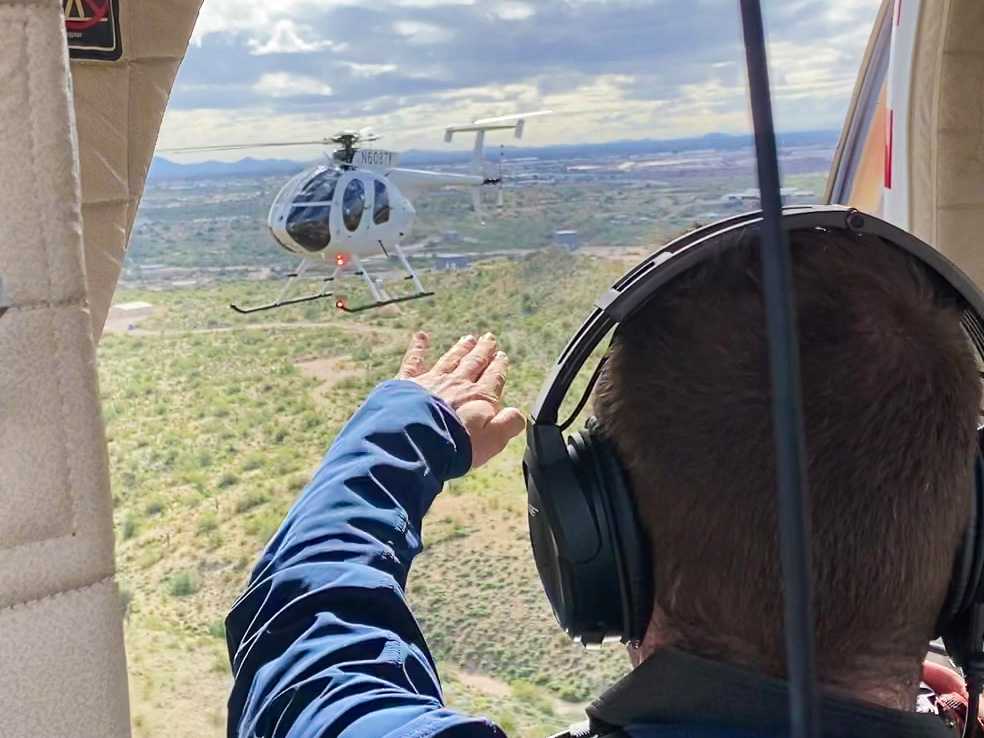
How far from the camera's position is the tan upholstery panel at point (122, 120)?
42.8 inches

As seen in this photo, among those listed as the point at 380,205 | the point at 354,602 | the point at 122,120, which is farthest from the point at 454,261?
the point at 380,205

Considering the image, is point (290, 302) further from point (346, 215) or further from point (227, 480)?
point (227, 480)

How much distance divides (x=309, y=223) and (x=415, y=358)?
8.62m

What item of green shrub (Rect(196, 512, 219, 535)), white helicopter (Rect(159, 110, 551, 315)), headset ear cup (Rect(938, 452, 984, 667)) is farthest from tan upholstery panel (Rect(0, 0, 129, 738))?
white helicopter (Rect(159, 110, 551, 315))

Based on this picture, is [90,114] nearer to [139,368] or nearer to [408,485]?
[408,485]

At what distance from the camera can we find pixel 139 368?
15.5ft

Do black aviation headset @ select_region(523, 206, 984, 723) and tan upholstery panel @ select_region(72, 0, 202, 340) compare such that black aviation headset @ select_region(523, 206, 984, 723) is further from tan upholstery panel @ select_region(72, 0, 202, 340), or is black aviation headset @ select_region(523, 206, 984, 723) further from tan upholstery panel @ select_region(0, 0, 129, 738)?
tan upholstery panel @ select_region(72, 0, 202, 340)

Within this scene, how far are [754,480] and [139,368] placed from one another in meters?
4.67

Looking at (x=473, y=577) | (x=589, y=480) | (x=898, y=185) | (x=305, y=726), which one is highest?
(x=898, y=185)

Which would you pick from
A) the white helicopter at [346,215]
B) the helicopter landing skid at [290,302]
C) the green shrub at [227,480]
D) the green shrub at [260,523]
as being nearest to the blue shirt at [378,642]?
the green shrub at [260,523]

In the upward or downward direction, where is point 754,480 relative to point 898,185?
downward

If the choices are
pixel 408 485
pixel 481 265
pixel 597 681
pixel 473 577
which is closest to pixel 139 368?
pixel 481 265

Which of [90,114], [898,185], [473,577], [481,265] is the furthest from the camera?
[481,265]

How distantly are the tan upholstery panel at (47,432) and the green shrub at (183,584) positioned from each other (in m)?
2.53
